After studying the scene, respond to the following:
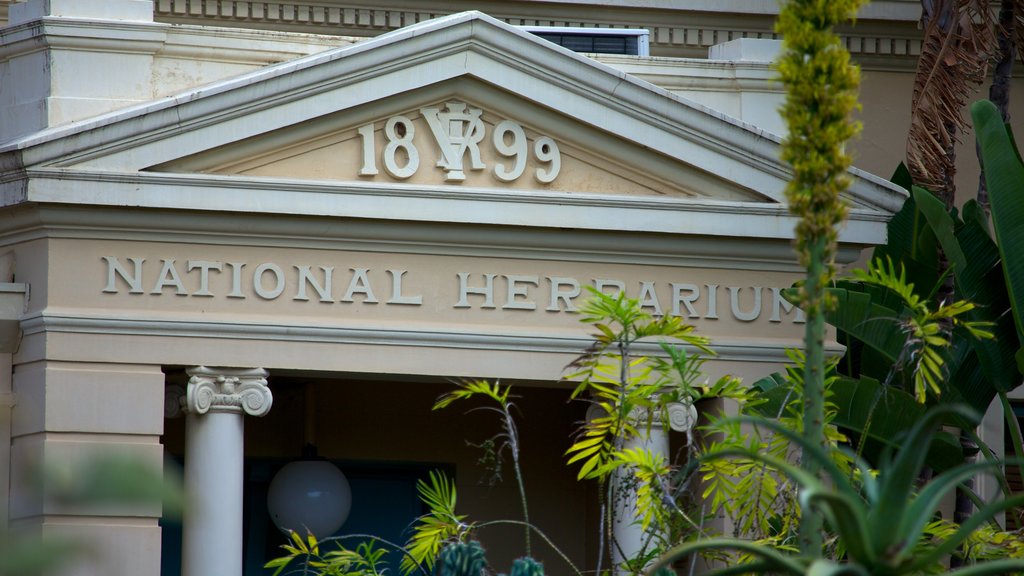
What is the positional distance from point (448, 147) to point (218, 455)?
8.18 ft

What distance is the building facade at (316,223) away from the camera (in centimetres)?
928

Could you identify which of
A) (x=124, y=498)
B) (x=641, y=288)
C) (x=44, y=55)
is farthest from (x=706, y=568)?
(x=124, y=498)

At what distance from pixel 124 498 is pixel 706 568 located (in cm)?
855

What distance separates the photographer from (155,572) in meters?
9.19

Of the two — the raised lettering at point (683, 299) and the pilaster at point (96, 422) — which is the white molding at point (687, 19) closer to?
the raised lettering at point (683, 299)

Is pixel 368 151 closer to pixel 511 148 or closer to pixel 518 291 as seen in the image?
pixel 511 148

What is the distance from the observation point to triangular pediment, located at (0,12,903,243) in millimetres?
9344

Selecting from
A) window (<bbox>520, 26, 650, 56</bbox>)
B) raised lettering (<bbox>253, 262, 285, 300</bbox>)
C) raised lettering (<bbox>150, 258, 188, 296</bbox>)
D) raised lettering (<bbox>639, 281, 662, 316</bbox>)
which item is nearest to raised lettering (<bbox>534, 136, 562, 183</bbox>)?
raised lettering (<bbox>639, 281, 662, 316</bbox>)

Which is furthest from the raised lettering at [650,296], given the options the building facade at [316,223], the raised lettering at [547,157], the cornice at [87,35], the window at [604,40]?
the cornice at [87,35]

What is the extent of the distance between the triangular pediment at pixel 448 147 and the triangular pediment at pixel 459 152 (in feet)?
0.03

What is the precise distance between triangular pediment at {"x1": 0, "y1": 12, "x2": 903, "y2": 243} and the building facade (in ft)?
0.05

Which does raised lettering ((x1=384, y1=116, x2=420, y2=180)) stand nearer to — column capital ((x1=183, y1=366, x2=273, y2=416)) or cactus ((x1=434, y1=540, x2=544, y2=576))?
column capital ((x1=183, y1=366, x2=273, y2=416))

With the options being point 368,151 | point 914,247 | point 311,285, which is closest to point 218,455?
point 311,285

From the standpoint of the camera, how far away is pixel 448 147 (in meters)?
9.88
